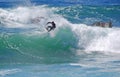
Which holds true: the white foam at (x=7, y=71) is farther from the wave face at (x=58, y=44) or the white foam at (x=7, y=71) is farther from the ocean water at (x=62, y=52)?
the wave face at (x=58, y=44)

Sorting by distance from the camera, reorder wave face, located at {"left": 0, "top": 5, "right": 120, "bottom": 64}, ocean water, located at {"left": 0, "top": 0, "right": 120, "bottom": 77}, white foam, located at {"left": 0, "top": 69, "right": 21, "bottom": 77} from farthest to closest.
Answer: wave face, located at {"left": 0, "top": 5, "right": 120, "bottom": 64}, ocean water, located at {"left": 0, "top": 0, "right": 120, "bottom": 77}, white foam, located at {"left": 0, "top": 69, "right": 21, "bottom": 77}

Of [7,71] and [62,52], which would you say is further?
[62,52]

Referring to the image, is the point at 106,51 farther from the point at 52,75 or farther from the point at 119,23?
the point at 119,23

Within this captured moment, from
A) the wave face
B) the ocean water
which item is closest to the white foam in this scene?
→ the ocean water

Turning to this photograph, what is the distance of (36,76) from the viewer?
37.3 ft

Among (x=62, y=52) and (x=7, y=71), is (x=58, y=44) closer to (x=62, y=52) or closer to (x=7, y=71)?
(x=62, y=52)

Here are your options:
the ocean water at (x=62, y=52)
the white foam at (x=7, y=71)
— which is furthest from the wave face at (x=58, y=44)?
the white foam at (x=7, y=71)

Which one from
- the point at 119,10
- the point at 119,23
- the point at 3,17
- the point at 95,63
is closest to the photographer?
the point at 95,63

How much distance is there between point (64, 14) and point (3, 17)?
15.2 feet

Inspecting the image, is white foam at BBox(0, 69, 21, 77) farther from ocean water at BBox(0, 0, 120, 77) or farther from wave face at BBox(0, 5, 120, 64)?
wave face at BBox(0, 5, 120, 64)

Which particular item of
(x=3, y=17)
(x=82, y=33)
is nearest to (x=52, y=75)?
(x=82, y=33)

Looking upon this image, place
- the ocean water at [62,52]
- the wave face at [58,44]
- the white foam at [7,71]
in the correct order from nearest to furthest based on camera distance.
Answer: the white foam at [7,71]
the ocean water at [62,52]
the wave face at [58,44]

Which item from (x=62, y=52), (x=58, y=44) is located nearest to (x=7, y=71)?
(x=62, y=52)

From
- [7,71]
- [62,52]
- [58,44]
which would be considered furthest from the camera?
[58,44]
